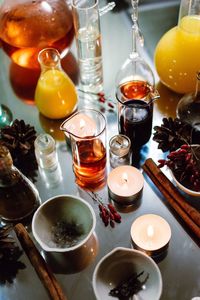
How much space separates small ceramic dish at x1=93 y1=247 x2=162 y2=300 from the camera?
695 millimetres

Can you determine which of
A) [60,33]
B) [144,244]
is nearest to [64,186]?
[144,244]

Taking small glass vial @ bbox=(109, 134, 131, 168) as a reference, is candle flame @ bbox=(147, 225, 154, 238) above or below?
below

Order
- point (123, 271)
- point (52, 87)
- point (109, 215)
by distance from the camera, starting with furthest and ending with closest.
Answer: point (52, 87), point (109, 215), point (123, 271)

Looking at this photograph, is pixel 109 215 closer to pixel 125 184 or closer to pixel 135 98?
pixel 125 184

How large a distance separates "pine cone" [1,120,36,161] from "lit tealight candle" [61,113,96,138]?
8 cm

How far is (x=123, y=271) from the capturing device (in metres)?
0.72

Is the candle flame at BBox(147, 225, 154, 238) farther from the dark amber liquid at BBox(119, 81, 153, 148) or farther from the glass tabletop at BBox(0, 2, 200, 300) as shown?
the dark amber liquid at BBox(119, 81, 153, 148)

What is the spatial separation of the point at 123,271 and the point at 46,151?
287 mm

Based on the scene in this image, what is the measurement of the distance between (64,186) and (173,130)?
241mm

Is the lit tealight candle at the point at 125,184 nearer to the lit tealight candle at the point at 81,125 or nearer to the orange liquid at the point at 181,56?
the lit tealight candle at the point at 81,125

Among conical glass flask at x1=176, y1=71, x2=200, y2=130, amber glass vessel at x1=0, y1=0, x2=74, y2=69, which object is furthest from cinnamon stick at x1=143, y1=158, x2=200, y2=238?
amber glass vessel at x1=0, y1=0, x2=74, y2=69

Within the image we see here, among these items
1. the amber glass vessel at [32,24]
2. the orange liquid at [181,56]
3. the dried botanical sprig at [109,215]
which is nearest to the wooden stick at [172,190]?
the dried botanical sprig at [109,215]

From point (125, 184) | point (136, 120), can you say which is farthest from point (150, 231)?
point (136, 120)

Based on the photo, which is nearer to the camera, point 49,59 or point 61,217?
point 61,217
